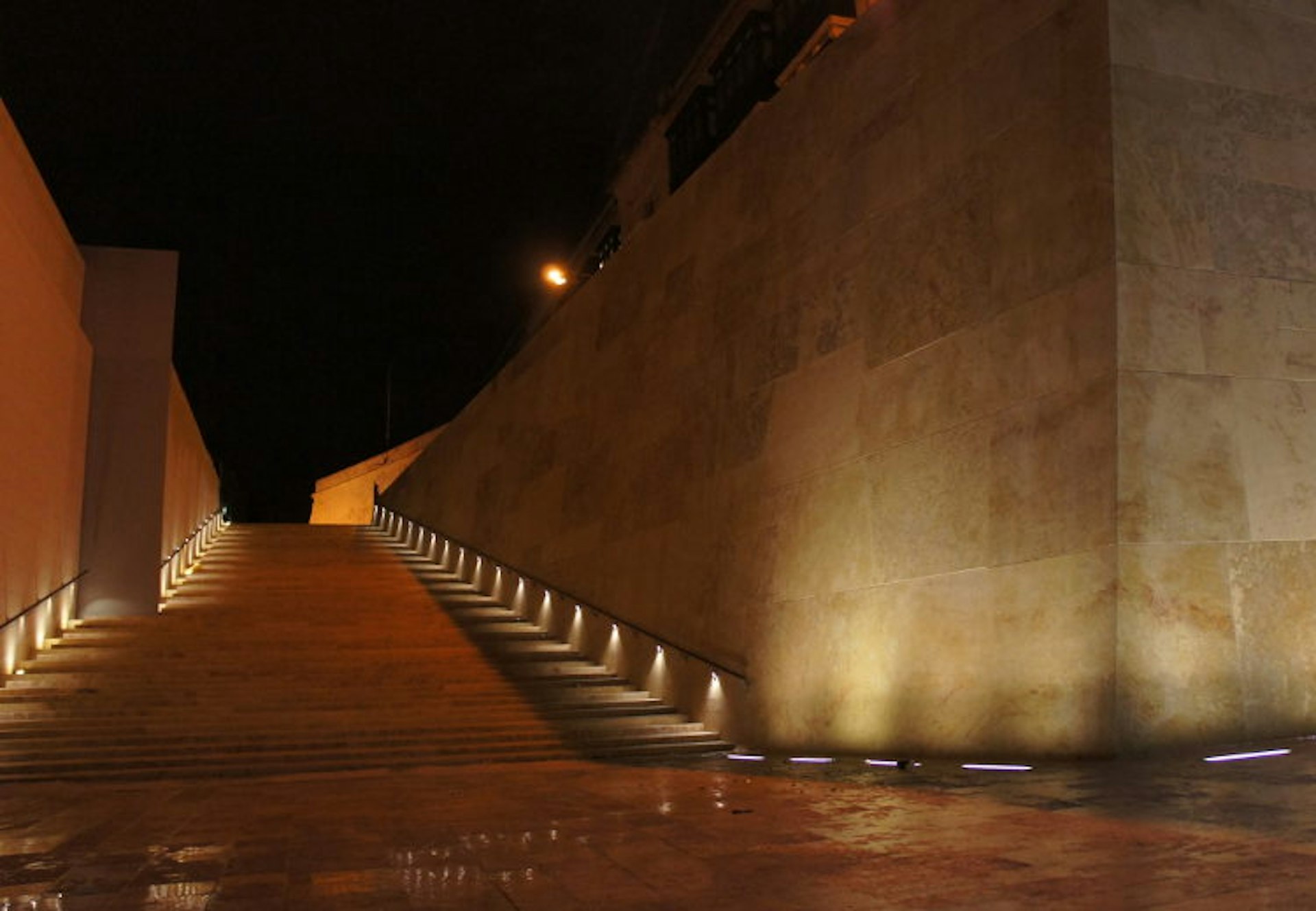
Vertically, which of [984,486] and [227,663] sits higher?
[984,486]

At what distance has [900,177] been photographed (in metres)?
9.76

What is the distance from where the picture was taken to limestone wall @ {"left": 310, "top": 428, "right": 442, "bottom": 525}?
35.9 meters

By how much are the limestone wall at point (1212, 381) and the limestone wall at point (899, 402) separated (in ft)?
0.65

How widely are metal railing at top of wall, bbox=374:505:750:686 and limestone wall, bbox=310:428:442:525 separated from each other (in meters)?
6.58

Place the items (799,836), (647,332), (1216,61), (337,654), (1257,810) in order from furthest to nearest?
(647,332), (337,654), (1216,61), (799,836), (1257,810)

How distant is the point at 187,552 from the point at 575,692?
990 cm

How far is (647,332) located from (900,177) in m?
5.49

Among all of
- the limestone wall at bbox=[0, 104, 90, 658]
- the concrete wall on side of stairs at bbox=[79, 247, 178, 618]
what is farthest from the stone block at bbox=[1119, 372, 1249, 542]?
the concrete wall on side of stairs at bbox=[79, 247, 178, 618]

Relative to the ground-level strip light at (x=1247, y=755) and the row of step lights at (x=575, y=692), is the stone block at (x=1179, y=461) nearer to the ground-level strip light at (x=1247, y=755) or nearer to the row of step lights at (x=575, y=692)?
the ground-level strip light at (x=1247, y=755)

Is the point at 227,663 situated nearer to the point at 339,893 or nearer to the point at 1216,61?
the point at 339,893

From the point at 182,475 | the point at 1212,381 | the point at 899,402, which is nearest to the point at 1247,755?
the point at 1212,381

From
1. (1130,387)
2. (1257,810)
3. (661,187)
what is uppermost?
(661,187)

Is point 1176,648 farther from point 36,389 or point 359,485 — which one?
point 359,485

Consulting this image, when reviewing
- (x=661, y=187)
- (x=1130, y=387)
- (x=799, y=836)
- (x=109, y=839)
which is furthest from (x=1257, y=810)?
(x=661, y=187)
